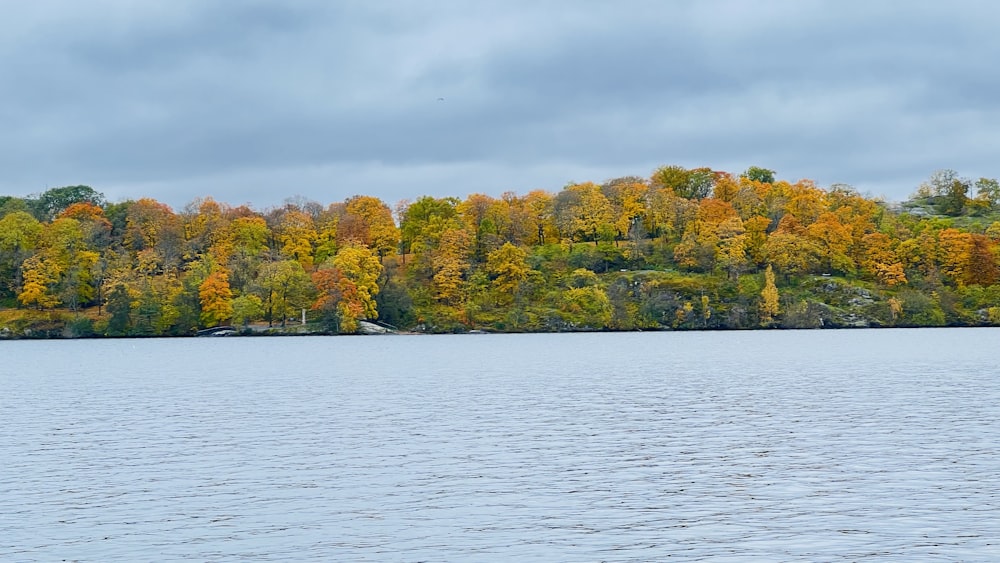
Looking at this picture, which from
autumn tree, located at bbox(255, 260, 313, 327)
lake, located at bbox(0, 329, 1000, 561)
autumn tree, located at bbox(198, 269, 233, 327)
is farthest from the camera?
autumn tree, located at bbox(198, 269, 233, 327)

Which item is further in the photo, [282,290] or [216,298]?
[216,298]

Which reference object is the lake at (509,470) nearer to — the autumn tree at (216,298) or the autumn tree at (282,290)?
the autumn tree at (282,290)

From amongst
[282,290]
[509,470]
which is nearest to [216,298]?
[282,290]

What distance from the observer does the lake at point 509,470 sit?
991 inches

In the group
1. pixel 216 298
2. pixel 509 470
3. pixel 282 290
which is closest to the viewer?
pixel 509 470

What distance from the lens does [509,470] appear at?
35.5 metres

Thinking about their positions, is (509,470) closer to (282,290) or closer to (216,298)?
(282,290)

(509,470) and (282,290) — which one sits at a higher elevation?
(282,290)

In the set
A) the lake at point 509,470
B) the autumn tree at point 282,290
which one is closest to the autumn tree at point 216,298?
the autumn tree at point 282,290

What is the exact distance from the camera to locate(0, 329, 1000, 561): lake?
2517 cm

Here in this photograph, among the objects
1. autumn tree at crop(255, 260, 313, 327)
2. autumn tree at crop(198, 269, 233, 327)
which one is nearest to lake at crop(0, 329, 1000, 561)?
autumn tree at crop(255, 260, 313, 327)

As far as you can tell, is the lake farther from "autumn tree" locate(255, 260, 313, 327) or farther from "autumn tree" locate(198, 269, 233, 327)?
"autumn tree" locate(198, 269, 233, 327)

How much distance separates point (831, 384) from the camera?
2756 inches

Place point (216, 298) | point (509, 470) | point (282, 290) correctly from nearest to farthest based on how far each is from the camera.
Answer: point (509, 470), point (282, 290), point (216, 298)
